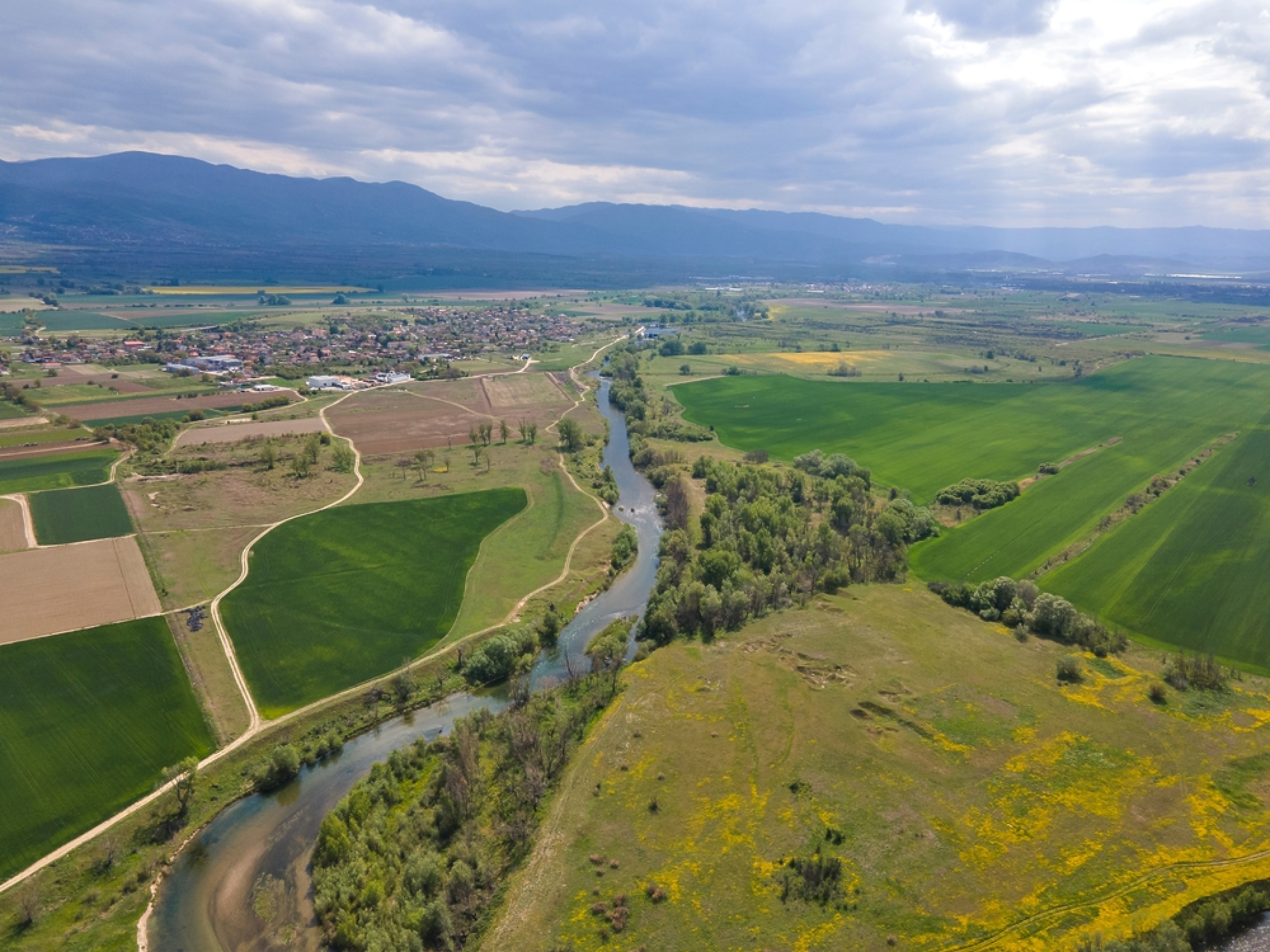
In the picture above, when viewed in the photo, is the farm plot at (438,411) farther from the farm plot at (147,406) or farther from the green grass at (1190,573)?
the green grass at (1190,573)

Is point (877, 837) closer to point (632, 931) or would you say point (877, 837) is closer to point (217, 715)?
point (632, 931)

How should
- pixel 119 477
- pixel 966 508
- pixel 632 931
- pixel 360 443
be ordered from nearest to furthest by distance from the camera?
1. pixel 632 931
2. pixel 966 508
3. pixel 119 477
4. pixel 360 443

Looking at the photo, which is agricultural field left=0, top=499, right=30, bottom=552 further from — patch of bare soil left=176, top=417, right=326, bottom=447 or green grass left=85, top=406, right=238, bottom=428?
green grass left=85, top=406, right=238, bottom=428

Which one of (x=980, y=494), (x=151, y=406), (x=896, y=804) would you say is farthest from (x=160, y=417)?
(x=980, y=494)

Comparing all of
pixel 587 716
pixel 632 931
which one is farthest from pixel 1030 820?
pixel 587 716

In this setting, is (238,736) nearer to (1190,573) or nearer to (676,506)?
(676,506)

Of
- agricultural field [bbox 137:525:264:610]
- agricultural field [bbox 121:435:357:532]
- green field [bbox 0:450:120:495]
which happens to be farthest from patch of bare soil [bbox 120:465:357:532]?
green field [bbox 0:450:120:495]

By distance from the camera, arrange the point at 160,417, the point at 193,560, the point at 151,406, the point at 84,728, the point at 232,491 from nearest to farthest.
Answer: the point at 84,728 < the point at 193,560 < the point at 232,491 < the point at 160,417 < the point at 151,406
